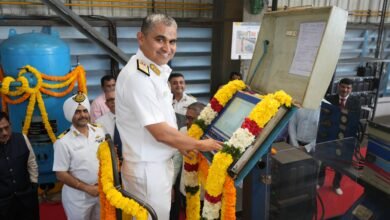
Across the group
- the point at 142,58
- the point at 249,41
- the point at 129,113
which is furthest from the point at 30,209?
the point at 249,41

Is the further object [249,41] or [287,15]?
[249,41]

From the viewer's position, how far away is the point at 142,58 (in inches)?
71.6

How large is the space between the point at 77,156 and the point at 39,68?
1.60 m

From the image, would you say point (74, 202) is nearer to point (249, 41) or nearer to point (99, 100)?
point (99, 100)

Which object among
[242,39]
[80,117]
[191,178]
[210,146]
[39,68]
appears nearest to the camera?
[210,146]

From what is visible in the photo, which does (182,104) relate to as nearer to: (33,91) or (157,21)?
(33,91)

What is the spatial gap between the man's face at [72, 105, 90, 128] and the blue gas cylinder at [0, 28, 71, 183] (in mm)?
1236

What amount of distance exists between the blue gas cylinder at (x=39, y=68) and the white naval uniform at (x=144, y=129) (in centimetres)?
233

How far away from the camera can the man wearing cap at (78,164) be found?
2.64 metres

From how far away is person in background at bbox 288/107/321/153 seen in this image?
4.28 metres

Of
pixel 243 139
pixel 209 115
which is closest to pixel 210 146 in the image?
pixel 243 139

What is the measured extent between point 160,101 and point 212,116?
0.35 metres

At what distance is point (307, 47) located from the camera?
60.1 inches

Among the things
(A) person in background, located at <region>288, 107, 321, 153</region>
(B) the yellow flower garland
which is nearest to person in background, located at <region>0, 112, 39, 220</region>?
(B) the yellow flower garland
